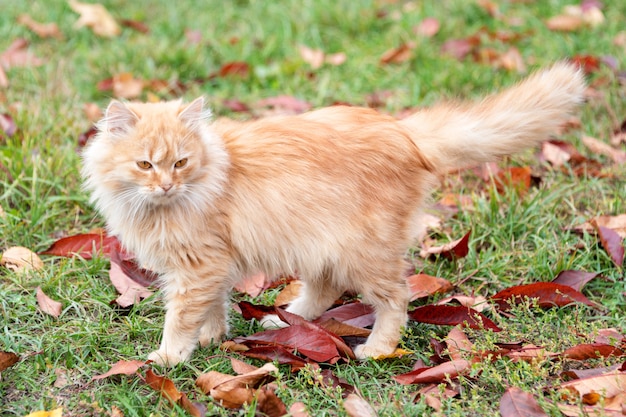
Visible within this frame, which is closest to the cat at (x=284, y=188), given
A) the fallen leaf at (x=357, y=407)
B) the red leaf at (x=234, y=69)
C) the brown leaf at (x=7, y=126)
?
the fallen leaf at (x=357, y=407)

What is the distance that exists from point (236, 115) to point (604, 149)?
8.83ft

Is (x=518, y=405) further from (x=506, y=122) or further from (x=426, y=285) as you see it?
(x=506, y=122)

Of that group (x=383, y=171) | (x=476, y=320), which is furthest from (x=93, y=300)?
(x=476, y=320)

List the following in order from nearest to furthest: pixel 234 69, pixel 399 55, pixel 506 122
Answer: pixel 506 122, pixel 234 69, pixel 399 55

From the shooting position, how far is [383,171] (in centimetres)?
353

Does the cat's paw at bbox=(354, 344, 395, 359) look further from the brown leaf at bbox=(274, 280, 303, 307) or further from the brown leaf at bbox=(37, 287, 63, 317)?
the brown leaf at bbox=(37, 287, 63, 317)

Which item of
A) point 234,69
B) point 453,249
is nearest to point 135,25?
point 234,69

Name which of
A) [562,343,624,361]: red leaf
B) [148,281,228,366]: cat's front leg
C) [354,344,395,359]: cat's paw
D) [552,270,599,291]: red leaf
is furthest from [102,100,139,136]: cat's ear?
[552,270,599,291]: red leaf

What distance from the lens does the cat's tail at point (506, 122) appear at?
3635mm

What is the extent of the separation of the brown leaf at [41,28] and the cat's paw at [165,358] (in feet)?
14.1

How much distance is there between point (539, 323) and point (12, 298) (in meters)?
2.58

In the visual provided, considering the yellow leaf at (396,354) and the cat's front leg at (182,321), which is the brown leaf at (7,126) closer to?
the cat's front leg at (182,321)

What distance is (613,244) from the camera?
417cm

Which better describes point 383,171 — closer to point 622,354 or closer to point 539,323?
point 539,323
